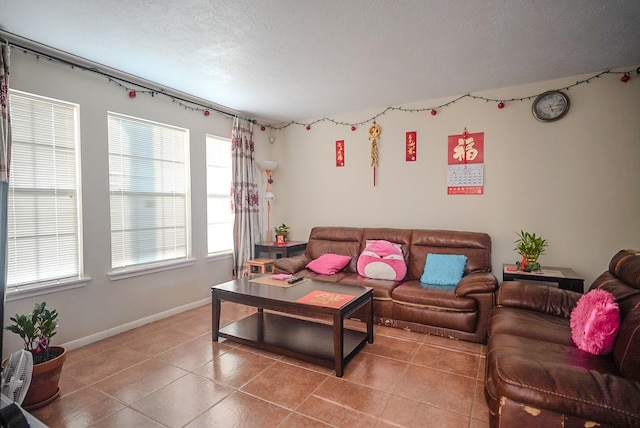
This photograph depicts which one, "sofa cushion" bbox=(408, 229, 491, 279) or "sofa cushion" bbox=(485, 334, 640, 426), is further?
"sofa cushion" bbox=(408, 229, 491, 279)

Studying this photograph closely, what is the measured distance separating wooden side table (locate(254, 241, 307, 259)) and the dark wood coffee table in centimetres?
123

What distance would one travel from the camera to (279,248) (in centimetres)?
438

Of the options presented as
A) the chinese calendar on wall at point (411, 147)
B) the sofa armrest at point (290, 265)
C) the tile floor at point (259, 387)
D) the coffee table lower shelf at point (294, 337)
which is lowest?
the tile floor at point (259, 387)

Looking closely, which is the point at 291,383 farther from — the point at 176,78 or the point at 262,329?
the point at 176,78

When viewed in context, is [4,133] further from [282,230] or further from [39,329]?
[282,230]

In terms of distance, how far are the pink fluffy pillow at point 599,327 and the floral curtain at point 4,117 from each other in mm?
3862

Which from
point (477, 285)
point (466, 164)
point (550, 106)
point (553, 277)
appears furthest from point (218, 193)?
point (550, 106)

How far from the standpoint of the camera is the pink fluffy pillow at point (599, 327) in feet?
5.58

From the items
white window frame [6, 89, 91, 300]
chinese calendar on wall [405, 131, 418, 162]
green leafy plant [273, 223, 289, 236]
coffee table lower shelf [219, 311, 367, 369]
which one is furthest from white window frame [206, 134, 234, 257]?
chinese calendar on wall [405, 131, 418, 162]

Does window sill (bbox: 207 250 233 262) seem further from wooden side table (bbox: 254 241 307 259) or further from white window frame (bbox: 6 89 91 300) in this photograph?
white window frame (bbox: 6 89 91 300)

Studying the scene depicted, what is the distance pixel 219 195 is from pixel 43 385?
267 cm

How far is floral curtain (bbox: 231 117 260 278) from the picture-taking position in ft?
14.3

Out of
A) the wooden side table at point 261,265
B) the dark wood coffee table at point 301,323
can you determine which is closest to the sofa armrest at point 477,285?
the dark wood coffee table at point 301,323

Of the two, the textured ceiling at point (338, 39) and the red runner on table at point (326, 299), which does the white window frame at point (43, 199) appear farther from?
the red runner on table at point (326, 299)
